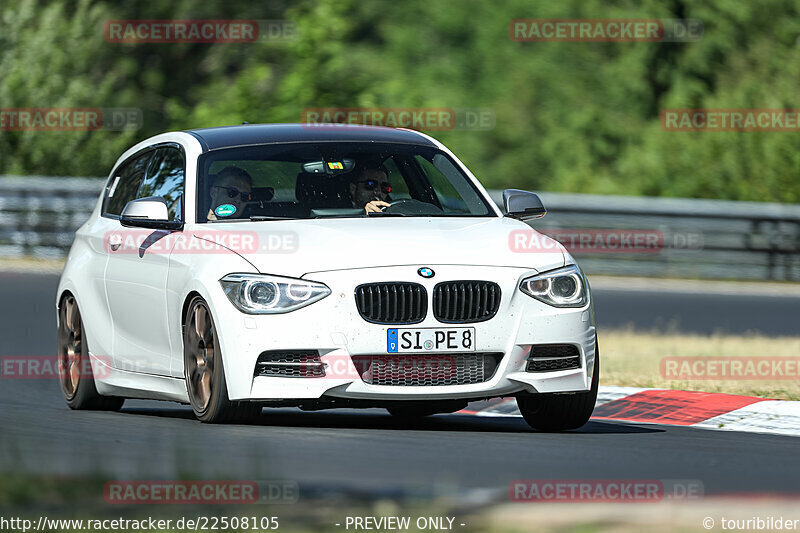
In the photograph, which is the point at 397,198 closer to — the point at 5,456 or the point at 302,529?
the point at 5,456

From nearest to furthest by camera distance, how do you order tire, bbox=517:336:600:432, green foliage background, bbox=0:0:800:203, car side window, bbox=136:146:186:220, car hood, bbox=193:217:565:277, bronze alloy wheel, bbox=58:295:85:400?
1. car hood, bbox=193:217:565:277
2. tire, bbox=517:336:600:432
3. car side window, bbox=136:146:186:220
4. bronze alloy wheel, bbox=58:295:85:400
5. green foliage background, bbox=0:0:800:203

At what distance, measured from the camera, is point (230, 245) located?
9.02 metres

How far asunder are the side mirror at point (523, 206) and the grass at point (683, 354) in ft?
7.05

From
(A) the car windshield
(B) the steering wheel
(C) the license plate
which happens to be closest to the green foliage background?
(A) the car windshield

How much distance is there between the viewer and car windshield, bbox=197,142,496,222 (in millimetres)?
9695

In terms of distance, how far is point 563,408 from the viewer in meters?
9.38

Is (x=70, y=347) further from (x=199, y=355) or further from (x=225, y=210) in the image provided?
(x=199, y=355)

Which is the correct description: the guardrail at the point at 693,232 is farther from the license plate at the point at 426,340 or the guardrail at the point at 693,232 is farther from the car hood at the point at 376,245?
the license plate at the point at 426,340

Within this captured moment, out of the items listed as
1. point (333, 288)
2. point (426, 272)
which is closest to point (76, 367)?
point (333, 288)

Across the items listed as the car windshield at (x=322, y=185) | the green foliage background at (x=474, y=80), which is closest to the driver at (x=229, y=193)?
the car windshield at (x=322, y=185)

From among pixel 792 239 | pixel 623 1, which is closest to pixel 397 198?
pixel 792 239

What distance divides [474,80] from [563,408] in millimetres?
28417

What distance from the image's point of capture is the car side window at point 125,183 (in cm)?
1112

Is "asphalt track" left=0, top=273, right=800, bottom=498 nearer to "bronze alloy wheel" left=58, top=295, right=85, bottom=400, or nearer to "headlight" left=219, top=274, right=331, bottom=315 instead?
"bronze alloy wheel" left=58, top=295, right=85, bottom=400
